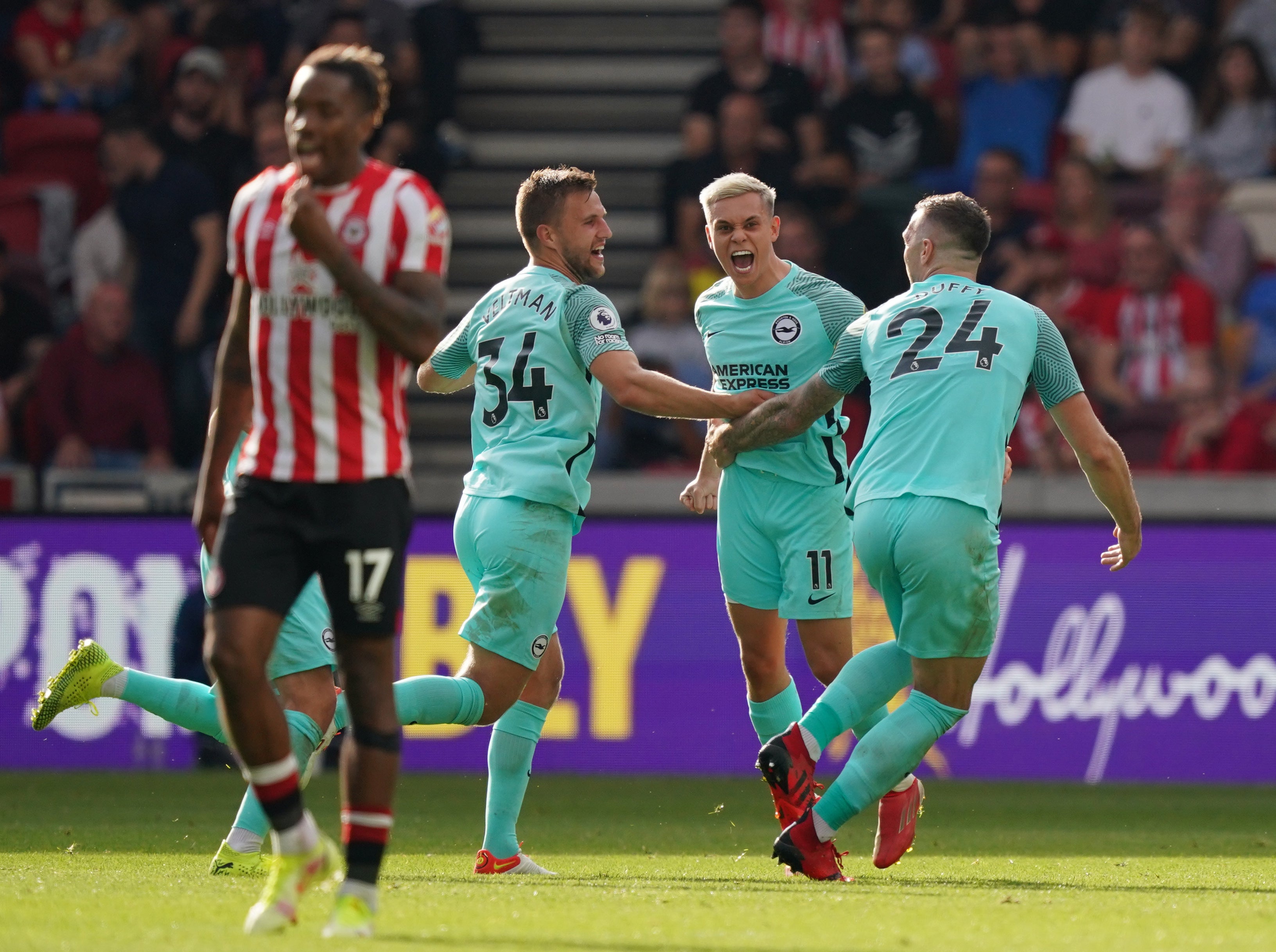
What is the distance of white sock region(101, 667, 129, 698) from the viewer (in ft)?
21.6

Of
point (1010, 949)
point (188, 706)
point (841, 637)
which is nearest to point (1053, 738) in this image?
point (841, 637)

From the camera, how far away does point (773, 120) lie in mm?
15117

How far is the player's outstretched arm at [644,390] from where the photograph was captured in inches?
232

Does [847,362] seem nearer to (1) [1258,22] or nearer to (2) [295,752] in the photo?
(2) [295,752]

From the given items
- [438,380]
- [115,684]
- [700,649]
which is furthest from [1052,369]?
[700,649]

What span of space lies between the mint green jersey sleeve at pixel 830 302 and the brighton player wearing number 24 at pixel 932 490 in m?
0.60

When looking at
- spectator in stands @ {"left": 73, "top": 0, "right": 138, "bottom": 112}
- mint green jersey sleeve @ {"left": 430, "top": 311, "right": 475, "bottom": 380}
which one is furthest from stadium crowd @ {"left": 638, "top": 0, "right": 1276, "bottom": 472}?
mint green jersey sleeve @ {"left": 430, "top": 311, "right": 475, "bottom": 380}

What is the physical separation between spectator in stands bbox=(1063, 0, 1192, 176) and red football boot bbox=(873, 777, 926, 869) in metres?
9.65

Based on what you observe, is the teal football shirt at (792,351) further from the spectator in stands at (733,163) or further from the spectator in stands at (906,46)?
the spectator in stands at (906,46)

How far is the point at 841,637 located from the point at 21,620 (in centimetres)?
604

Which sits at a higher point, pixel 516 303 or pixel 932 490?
pixel 516 303

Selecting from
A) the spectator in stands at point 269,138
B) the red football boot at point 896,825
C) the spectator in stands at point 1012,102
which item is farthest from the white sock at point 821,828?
the spectator in stands at point 1012,102

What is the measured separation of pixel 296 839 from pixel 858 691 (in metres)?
2.15

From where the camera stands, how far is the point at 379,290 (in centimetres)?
458
